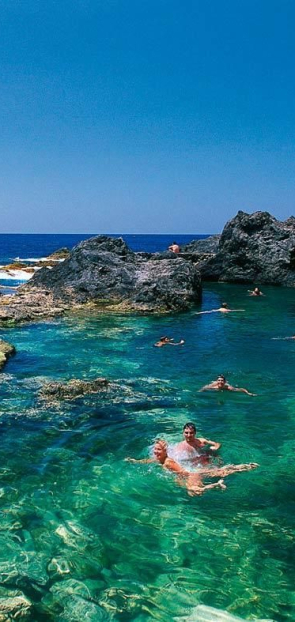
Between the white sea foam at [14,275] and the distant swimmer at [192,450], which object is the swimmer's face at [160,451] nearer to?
the distant swimmer at [192,450]

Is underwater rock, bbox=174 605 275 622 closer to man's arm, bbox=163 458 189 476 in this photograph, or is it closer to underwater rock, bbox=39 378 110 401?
man's arm, bbox=163 458 189 476

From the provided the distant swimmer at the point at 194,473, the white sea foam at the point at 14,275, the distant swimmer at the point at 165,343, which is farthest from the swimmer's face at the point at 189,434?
the white sea foam at the point at 14,275

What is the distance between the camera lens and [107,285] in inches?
1351

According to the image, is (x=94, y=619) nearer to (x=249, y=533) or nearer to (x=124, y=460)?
(x=249, y=533)

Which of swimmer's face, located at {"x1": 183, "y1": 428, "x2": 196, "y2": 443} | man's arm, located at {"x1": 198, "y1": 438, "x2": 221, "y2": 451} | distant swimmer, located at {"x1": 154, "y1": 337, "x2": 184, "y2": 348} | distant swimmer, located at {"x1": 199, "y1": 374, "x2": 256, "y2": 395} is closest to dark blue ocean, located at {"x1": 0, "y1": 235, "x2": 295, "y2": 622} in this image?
man's arm, located at {"x1": 198, "y1": 438, "x2": 221, "y2": 451}

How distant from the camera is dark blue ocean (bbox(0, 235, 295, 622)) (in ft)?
22.8

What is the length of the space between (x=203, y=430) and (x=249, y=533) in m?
4.93

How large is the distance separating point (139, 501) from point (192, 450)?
83.8 inches

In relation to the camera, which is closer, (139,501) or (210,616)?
(210,616)

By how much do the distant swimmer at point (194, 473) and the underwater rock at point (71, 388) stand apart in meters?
4.98

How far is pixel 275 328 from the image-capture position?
90.9 ft

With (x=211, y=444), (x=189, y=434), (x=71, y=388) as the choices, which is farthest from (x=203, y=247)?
(x=189, y=434)

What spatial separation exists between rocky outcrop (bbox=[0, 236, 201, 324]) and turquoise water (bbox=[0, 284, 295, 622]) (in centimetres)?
1254

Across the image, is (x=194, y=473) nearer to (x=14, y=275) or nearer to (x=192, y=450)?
(x=192, y=450)
